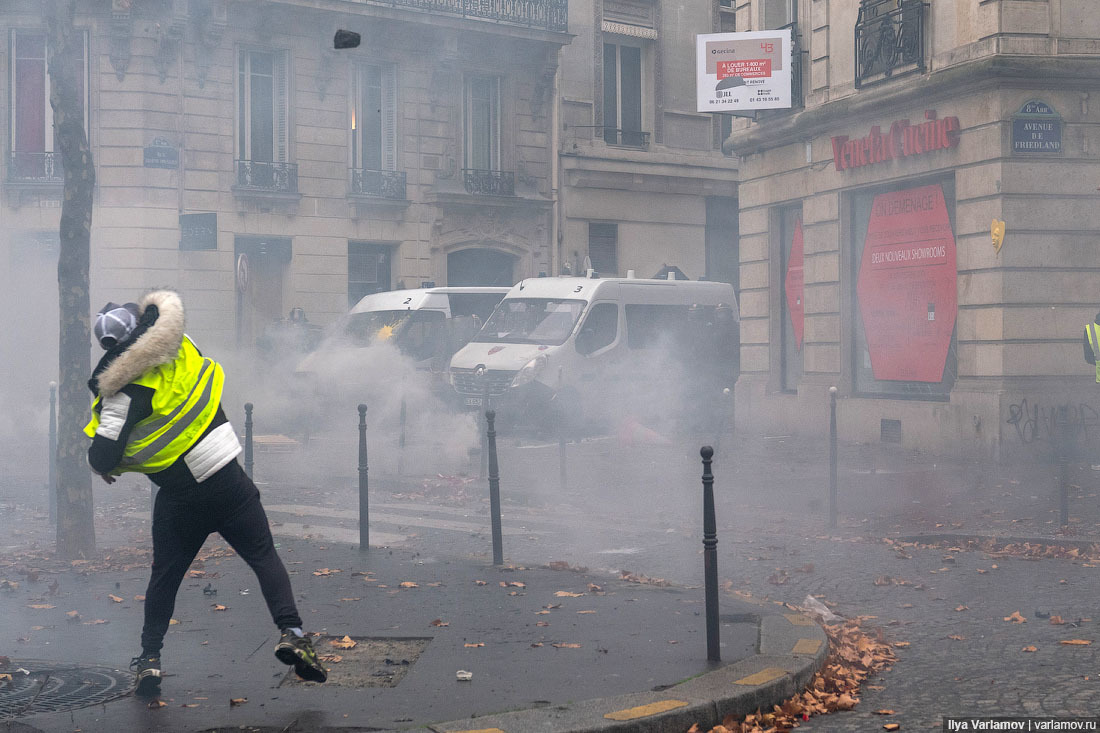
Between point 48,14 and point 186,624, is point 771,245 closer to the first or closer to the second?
point 48,14

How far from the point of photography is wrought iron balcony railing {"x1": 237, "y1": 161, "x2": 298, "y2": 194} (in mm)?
23625

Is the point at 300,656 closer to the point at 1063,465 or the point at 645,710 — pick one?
the point at 645,710

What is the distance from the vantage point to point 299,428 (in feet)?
59.5

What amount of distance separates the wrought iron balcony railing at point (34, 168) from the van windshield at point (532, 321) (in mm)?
9363

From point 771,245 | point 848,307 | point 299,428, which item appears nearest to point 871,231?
point 848,307

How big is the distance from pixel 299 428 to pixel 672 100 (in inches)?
549

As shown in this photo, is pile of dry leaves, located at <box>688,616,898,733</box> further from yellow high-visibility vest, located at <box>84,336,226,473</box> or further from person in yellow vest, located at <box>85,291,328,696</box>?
yellow high-visibility vest, located at <box>84,336,226,473</box>

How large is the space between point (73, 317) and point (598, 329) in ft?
33.5

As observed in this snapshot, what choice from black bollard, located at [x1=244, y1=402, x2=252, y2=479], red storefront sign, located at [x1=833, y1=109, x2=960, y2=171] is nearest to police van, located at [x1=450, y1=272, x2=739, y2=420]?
red storefront sign, located at [x1=833, y1=109, x2=960, y2=171]

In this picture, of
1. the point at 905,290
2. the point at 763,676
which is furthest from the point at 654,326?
the point at 763,676

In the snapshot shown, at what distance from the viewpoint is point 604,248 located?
91.9 ft

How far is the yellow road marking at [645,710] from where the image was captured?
4.35 meters

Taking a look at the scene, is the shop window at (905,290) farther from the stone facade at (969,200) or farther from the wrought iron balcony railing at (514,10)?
the wrought iron balcony railing at (514,10)

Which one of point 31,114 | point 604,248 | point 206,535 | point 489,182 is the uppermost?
point 31,114
